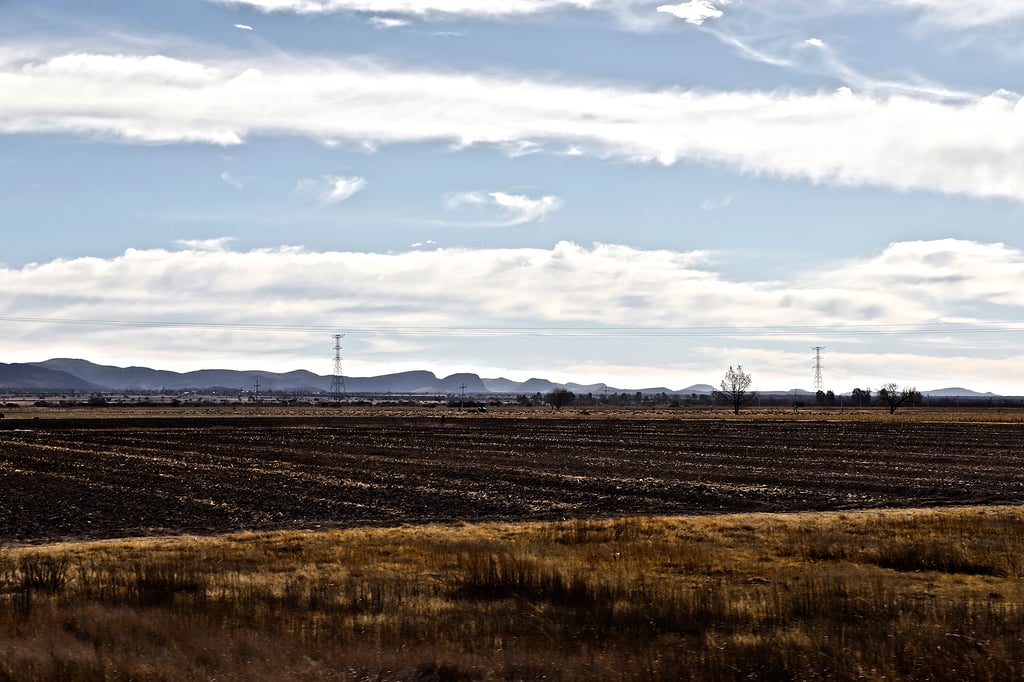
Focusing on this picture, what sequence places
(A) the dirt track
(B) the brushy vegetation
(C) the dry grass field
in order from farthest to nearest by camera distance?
(A) the dirt track, (C) the dry grass field, (B) the brushy vegetation

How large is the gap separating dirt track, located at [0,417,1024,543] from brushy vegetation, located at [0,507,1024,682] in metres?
5.91

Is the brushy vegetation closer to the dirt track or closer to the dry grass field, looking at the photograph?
the dry grass field

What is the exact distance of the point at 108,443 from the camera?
65312 millimetres

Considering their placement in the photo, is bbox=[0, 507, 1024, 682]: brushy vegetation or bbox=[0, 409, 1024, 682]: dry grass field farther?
bbox=[0, 409, 1024, 682]: dry grass field

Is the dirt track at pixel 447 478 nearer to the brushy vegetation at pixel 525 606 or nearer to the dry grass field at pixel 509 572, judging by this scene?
the dry grass field at pixel 509 572

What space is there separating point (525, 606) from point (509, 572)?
8.29ft

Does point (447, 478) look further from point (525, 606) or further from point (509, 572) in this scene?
point (525, 606)

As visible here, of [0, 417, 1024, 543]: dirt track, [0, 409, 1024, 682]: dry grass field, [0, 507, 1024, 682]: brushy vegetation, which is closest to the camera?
[0, 507, 1024, 682]: brushy vegetation

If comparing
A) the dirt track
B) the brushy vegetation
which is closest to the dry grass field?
the brushy vegetation

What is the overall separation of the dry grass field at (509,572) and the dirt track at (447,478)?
237 mm

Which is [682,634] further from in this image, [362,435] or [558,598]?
[362,435]

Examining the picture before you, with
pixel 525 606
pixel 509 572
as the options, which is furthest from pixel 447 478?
pixel 525 606

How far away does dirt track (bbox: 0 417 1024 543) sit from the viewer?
30078mm

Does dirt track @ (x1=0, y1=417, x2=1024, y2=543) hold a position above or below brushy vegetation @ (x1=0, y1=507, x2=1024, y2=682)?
below
